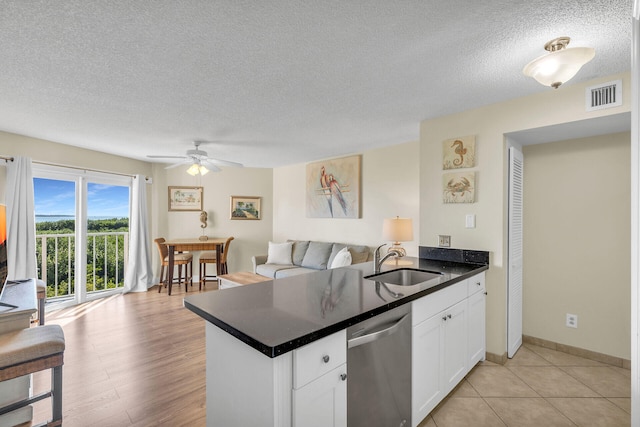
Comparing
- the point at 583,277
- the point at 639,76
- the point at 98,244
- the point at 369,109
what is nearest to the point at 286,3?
the point at 639,76

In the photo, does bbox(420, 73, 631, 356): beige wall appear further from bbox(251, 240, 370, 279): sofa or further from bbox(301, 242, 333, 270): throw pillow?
bbox(301, 242, 333, 270): throw pillow

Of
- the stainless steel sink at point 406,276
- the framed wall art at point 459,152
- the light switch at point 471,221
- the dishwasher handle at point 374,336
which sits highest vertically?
the framed wall art at point 459,152

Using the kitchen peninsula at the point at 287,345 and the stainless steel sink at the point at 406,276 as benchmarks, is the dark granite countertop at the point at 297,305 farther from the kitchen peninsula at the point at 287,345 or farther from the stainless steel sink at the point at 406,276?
the stainless steel sink at the point at 406,276

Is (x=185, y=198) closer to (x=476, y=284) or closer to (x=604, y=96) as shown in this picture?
(x=476, y=284)

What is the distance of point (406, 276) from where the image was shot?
2.35 meters

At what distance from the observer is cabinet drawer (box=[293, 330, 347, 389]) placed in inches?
39.1

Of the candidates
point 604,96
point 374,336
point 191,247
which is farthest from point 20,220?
point 604,96

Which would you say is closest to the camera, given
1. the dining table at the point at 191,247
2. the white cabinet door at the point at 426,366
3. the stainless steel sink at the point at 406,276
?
the white cabinet door at the point at 426,366

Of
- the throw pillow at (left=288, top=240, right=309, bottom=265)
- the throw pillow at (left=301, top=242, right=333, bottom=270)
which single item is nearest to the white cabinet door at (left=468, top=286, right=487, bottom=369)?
the throw pillow at (left=301, top=242, right=333, bottom=270)

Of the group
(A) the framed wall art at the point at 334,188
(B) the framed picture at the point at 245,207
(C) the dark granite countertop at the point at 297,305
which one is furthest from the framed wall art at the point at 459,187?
(B) the framed picture at the point at 245,207

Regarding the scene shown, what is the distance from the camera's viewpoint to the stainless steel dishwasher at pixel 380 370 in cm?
122

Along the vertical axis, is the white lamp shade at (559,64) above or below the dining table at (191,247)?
above

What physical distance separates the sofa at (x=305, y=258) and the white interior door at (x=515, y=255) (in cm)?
184

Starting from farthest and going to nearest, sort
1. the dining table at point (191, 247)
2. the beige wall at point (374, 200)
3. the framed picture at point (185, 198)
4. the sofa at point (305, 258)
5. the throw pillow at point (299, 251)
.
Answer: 1. the framed picture at point (185, 198)
2. the throw pillow at point (299, 251)
3. the dining table at point (191, 247)
4. the sofa at point (305, 258)
5. the beige wall at point (374, 200)
